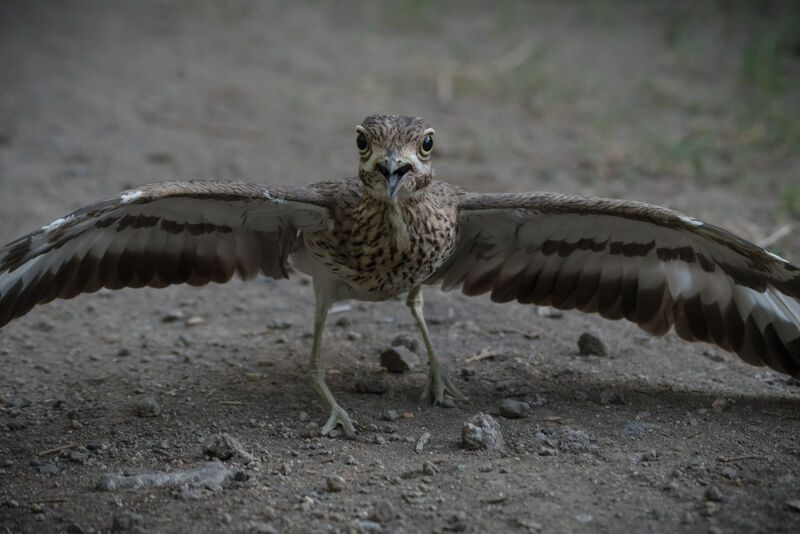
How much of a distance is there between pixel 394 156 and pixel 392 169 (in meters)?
0.07

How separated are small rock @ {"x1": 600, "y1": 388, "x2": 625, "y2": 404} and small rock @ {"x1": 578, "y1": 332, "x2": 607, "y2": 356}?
0.51 m

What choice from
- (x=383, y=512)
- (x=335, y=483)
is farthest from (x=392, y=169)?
(x=383, y=512)

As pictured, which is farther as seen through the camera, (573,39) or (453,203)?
(573,39)

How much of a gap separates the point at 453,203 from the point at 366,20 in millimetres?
7856

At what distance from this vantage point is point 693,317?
488 centimetres

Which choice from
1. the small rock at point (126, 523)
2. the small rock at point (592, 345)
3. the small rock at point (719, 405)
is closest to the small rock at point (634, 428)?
the small rock at point (719, 405)

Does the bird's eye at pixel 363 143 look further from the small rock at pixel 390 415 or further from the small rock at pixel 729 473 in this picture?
the small rock at pixel 729 473

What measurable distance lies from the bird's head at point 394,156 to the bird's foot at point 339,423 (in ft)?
3.62

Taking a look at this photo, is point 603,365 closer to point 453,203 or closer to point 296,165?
point 453,203

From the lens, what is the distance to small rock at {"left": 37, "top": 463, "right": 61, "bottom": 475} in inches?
161

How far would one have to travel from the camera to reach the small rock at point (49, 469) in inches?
161

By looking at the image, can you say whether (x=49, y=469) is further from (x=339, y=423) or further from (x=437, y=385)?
(x=437, y=385)

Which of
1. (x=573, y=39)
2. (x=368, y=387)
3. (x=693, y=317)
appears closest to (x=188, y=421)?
(x=368, y=387)

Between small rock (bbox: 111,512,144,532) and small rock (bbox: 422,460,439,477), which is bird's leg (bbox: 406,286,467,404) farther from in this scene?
small rock (bbox: 111,512,144,532)
